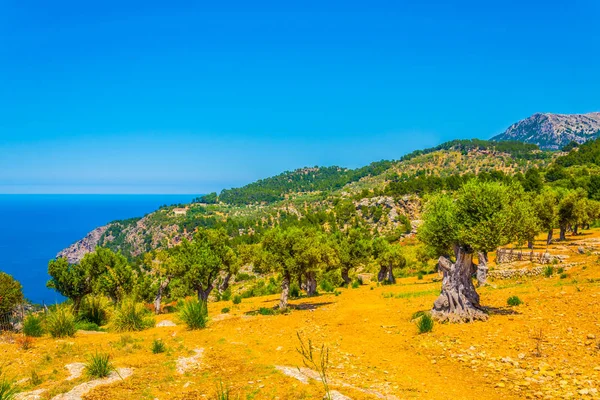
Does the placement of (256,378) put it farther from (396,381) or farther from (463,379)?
(463,379)

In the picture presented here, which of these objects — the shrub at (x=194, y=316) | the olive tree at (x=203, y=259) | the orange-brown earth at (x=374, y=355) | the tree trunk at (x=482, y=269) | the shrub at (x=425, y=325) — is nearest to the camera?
the orange-brown earth at (x=374, y=355)

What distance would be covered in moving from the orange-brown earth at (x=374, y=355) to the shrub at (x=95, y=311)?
6987mm

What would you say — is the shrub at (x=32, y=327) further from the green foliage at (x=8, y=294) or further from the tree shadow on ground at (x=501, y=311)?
the tree shadow on ground at (x=501, y=311)

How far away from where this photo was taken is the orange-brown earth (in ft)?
31.0

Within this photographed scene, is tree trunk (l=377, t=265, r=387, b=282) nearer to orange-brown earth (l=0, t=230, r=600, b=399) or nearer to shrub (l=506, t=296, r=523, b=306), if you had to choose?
orange-brown earth (l=0, t=230, r=600, b=399)

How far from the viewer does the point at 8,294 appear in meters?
23.8

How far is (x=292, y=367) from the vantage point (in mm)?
11727

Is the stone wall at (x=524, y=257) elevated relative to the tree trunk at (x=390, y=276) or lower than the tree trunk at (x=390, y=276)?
elevated

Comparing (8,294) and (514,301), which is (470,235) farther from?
(8,294)

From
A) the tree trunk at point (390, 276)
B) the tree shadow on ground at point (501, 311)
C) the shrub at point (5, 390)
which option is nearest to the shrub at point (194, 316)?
the shrub at point (5, 390)

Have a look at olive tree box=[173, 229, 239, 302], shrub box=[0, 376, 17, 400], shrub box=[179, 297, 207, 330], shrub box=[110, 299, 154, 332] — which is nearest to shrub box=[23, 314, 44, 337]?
shrub box=[110, 299, 154, 332]

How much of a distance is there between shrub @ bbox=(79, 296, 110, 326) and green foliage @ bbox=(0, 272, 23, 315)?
13.0ft

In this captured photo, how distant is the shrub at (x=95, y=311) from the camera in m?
24.9

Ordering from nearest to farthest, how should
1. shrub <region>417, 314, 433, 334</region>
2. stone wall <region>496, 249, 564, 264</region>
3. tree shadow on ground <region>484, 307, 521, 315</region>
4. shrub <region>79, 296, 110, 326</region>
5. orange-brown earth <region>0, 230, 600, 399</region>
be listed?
orange-brown earth <region>0, 230, 600, 399</region> < shrub <region>417, 314, 433, 334</region> < tree shadow on ground <region>484, 307, 521, 315</region> < shrub <region>79, 296, 110, 326</region> < stone wall <region>496, 249, 564, 264</region>
